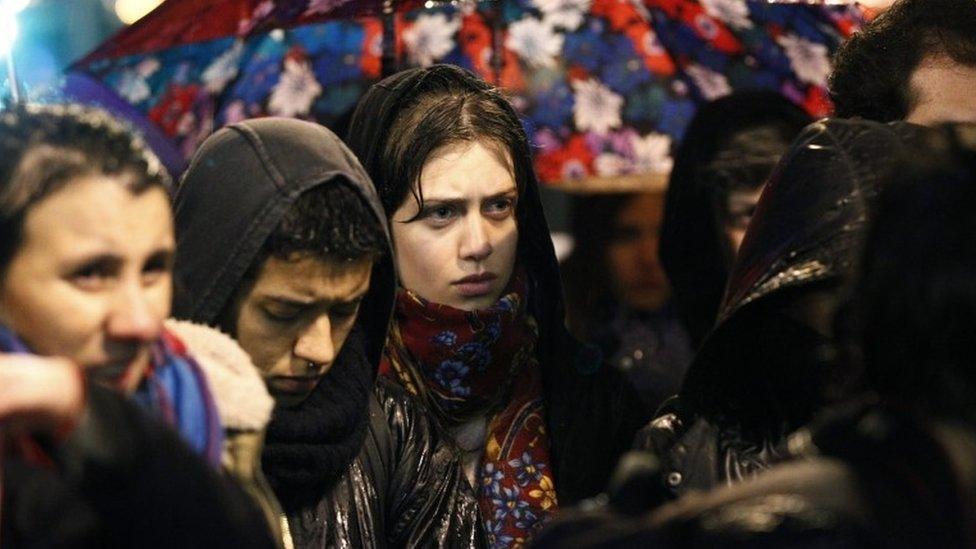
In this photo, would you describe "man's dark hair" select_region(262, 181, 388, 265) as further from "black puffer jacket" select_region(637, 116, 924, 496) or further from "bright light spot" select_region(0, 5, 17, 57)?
"bright light spot" select_region(0, 5, 17, 57)

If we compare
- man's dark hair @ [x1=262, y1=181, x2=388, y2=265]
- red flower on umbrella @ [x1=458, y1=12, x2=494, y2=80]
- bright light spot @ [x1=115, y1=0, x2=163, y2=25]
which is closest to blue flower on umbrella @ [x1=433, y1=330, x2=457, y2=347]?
man's dark hair @ [x1=262, y1=181, x2=388, y2=265]

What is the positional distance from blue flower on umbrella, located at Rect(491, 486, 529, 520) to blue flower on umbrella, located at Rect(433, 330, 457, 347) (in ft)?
1.24

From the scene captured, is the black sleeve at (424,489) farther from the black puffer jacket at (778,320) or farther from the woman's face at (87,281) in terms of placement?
the woman's face at (87,281)

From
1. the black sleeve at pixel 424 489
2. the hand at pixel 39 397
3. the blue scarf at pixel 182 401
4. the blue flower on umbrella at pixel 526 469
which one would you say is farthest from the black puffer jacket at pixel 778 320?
the hand at pixel 39 397

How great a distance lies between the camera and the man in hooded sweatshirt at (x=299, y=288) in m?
3.38

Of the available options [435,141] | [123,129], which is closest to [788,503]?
[123,129]

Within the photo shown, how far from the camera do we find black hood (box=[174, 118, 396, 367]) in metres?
3.34

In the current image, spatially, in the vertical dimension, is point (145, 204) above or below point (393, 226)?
above

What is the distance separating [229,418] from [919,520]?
1129mm

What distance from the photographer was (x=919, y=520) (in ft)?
6.89

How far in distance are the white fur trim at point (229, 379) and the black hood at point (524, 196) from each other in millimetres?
1455

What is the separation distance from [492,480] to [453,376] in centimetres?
28

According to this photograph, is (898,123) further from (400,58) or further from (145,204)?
(400,58)

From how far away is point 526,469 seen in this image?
14.2ft
